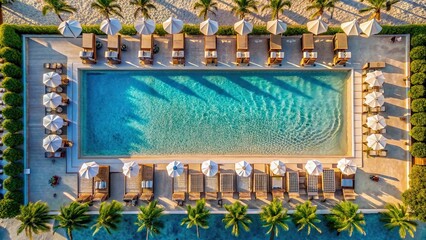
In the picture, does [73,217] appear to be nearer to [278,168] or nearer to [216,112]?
[216,112]

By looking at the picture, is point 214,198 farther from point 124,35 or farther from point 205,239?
point 124,35

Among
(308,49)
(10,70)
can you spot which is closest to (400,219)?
(308,49)

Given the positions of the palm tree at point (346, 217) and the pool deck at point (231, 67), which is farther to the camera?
the pool deck at point (231, 67)

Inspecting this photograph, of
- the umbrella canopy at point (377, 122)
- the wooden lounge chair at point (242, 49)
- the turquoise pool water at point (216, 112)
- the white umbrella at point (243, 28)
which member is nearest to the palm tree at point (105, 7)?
the turquoise pool water at point (216, 112)

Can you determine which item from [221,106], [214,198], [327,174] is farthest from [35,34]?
[327,174]

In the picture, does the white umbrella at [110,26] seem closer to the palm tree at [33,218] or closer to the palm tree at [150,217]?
the palm tree at [150,217]

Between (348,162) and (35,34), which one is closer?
(348,162)
